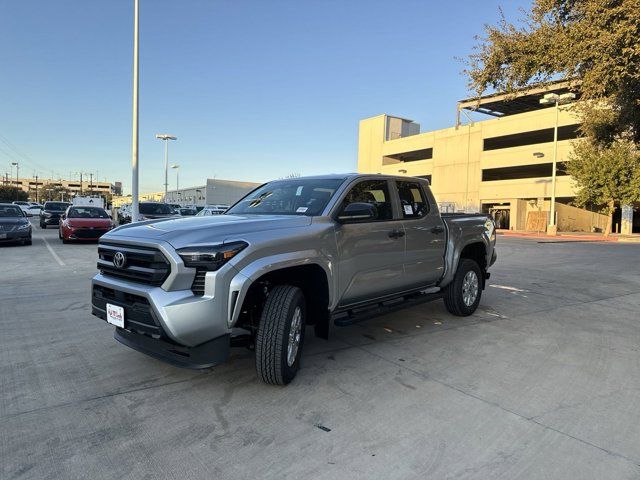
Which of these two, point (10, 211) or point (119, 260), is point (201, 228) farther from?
point (10, 211)

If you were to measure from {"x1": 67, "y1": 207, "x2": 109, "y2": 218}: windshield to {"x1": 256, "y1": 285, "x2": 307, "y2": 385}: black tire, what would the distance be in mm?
16351

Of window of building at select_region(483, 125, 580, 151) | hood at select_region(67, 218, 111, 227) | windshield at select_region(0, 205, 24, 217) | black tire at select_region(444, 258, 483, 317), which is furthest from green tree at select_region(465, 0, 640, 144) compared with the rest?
window of building at select_region(483, 125, 580, 151)

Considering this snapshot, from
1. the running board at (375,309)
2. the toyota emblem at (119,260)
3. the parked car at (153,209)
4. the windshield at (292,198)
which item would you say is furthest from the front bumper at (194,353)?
the parked car at (153,209)

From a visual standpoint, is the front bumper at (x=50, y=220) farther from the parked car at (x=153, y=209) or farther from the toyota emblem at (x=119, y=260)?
the toyota emblem at (x=119, y=260)

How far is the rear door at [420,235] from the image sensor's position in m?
5.39

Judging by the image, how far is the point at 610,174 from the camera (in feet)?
101

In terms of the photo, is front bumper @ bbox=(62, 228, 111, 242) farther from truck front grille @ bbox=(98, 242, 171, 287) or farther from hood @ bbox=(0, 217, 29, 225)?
truck front grille @ bbox=(98, 242, 171, 287)

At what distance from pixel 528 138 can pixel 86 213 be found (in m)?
42.8

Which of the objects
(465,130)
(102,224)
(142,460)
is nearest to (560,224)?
(465,130)

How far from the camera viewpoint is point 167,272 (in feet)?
11.5

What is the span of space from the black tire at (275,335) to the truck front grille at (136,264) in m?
0.85

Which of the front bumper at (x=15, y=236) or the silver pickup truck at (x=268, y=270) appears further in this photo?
the front bumper at (x=15, y=236)

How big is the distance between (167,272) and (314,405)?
5.04 ft

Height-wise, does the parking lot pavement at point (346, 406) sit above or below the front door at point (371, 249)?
below
